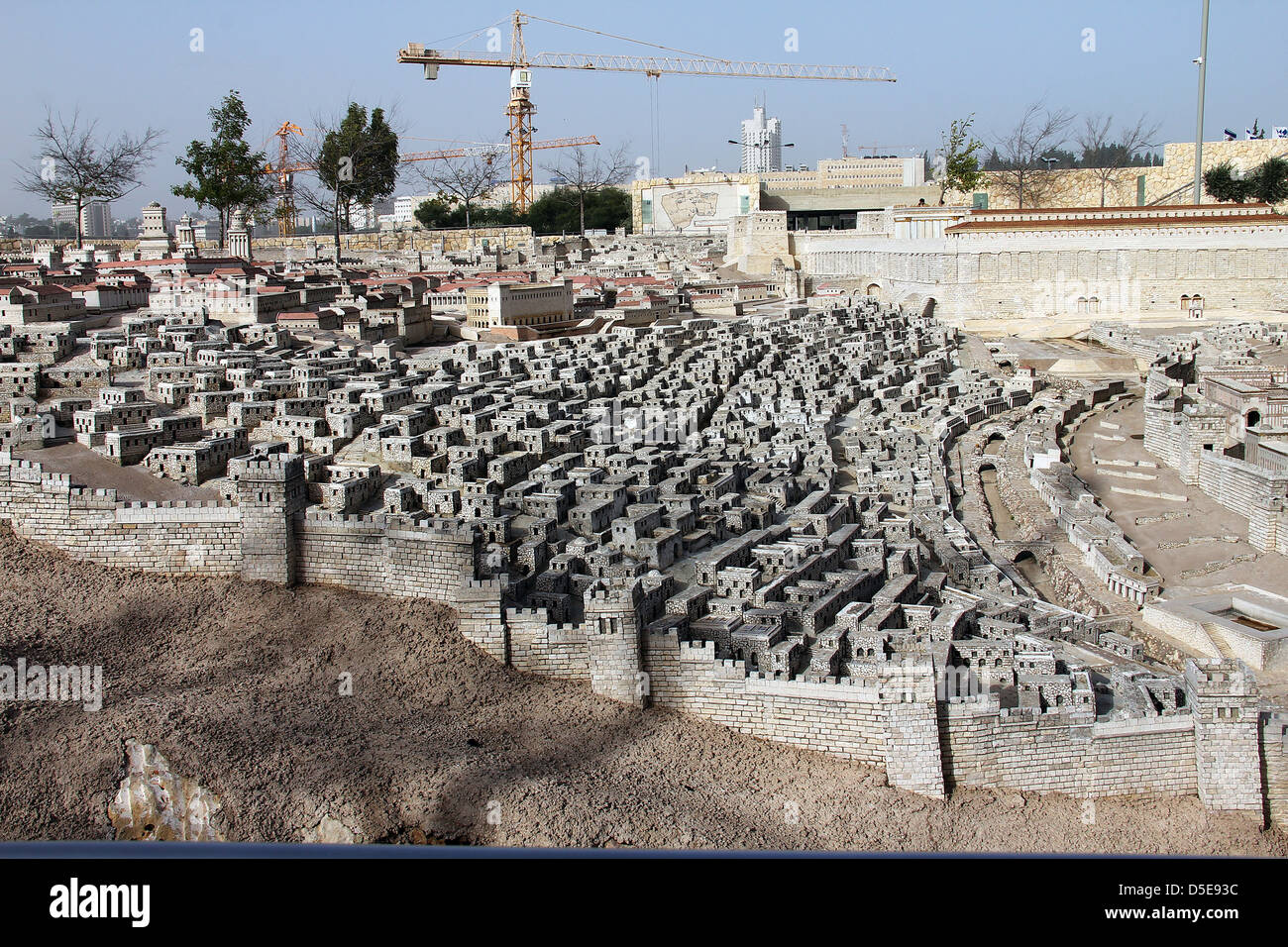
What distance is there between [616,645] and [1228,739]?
17.1 ft

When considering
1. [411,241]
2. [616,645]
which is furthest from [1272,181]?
[616,645]

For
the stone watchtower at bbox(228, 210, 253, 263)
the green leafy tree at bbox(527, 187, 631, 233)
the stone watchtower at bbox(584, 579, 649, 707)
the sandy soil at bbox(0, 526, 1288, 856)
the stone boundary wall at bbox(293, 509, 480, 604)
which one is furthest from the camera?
the green leafy tree at bbox(527, 187, 631, 233)

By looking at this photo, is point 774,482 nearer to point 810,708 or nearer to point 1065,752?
point 810,708

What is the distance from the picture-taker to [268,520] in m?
12.2

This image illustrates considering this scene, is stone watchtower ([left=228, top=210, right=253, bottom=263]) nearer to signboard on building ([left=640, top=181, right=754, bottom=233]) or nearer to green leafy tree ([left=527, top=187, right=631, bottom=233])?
green leafy tree ([left=527, top=187, right=631, bottom=233])

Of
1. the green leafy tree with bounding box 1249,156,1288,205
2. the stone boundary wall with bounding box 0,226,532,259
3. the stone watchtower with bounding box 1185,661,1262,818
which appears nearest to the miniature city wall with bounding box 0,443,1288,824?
the stone watchtower with bounding box 1185,661,1262,818

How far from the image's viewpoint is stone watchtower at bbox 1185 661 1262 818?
9531mm

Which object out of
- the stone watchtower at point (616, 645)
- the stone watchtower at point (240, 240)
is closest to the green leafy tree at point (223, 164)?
the stone watchtower at point (240, 240)

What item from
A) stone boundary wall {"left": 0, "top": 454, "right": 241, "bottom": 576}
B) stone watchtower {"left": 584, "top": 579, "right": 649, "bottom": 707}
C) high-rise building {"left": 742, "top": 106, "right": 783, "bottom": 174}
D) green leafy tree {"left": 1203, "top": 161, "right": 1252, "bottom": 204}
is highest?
high-rise building {"left": 742, "top": 106, "right": 783, "bottom": 174}

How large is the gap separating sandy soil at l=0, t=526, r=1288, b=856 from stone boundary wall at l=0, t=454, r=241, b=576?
0.87 metres

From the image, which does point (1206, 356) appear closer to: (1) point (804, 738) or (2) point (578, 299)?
(2) point (578, 299)

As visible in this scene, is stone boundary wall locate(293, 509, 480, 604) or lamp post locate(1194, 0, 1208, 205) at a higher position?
lamp post locate(1194, 0, 1208, 205)

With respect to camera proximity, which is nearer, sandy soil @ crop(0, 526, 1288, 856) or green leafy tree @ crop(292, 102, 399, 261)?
sandy soil @ crop(0, 526, 1288, 856)

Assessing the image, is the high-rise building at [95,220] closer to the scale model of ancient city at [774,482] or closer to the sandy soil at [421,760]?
the scale model of ancient city at [774,482]
